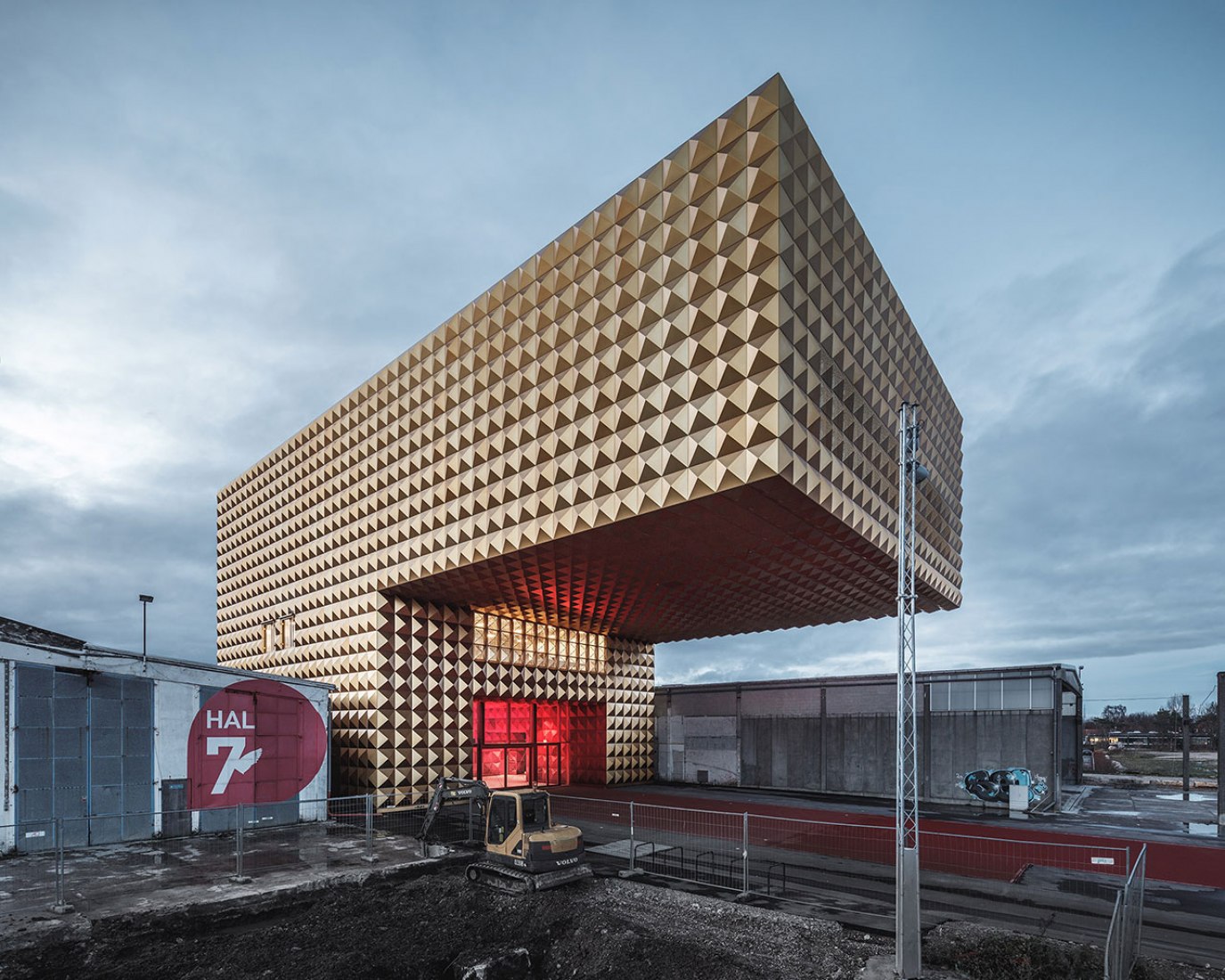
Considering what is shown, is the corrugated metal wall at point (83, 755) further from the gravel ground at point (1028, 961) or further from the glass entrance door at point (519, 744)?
the gravel ground at point (1028, 961)

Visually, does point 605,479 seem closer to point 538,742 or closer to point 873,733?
point 538,742

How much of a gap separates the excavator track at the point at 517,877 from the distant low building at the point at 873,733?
82.8 feet

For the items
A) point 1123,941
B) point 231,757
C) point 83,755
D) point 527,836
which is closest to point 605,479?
→ point 527,836

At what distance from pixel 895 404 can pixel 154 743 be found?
91.0ft

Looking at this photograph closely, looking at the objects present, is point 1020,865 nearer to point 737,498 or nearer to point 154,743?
point 737,498

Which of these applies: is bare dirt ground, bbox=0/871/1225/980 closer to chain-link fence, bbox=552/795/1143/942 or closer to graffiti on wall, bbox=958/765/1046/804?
chain-link fence, bbox=552/795/1143/942

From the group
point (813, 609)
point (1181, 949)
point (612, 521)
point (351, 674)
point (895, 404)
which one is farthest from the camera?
point (813, 609)

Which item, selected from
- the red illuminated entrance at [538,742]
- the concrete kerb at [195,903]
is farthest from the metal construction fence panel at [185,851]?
the red illuminated entrance at [538,742]

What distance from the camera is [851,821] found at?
94.3 feet

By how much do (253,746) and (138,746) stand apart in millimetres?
3799

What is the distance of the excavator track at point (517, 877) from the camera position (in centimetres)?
1612

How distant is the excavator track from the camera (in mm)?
16125

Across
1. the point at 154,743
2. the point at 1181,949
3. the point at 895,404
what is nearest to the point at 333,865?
the point at 154,743

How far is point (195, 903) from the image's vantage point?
15.1 meters
